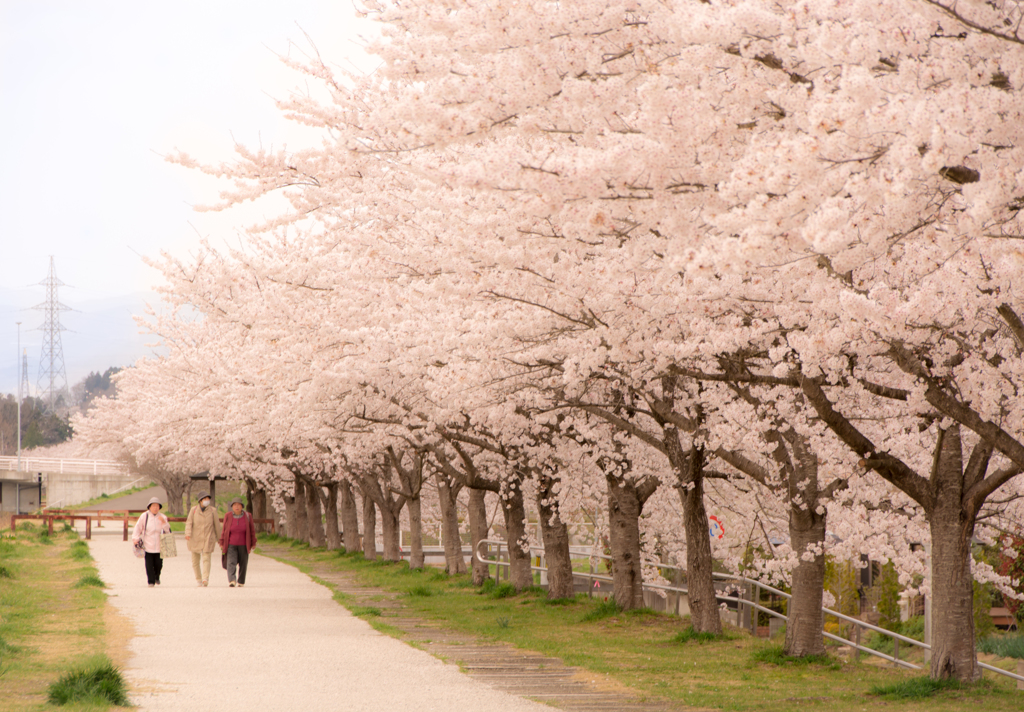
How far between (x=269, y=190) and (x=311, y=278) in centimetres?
363

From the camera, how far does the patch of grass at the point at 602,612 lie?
16259mm

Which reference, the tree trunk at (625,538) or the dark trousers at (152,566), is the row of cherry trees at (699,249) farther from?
the dark trousers at (152,566)

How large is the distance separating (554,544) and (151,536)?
312 inches

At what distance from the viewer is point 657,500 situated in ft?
74.4

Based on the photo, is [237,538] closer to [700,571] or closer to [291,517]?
[700,571]

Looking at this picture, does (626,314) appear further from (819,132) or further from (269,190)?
(269,190)

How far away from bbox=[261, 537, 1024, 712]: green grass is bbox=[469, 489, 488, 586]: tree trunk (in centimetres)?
81

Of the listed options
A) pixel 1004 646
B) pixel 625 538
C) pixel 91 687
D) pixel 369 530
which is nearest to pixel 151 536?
pixel 625 538

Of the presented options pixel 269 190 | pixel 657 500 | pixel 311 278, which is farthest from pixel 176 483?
pixel 269 190

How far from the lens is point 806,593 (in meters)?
12.2

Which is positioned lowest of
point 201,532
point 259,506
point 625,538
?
point 259,506

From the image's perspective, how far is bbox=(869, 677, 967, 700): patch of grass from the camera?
9.73m

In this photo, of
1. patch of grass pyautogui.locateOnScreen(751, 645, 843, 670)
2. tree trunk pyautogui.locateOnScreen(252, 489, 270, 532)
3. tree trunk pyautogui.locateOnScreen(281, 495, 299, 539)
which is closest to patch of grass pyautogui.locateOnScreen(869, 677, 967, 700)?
patch of grass pyautogui.locateOnScreen(751, 645, 843, 670)

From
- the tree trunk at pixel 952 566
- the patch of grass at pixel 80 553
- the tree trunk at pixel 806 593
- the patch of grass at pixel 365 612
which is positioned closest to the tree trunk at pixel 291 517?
the patch of grass at pixel 80 553
